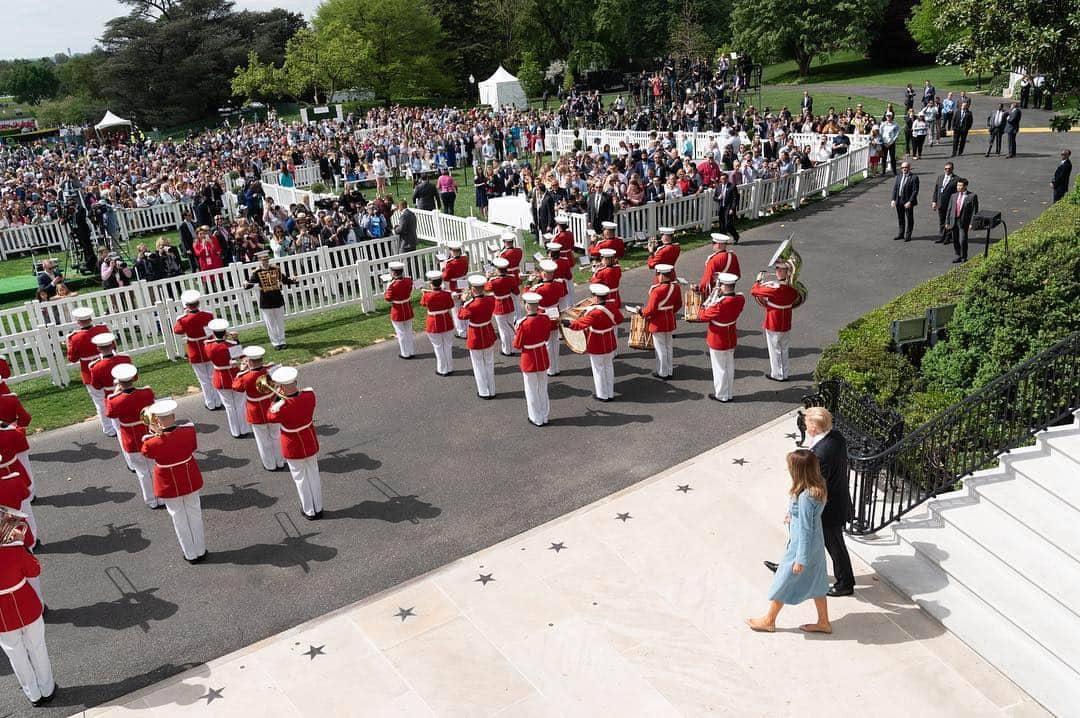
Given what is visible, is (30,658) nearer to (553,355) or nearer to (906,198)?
(553,355)

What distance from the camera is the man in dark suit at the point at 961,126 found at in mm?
26922

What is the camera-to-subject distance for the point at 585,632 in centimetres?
754

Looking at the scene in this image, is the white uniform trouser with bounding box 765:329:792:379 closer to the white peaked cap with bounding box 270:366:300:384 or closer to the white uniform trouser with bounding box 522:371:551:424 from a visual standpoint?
the white uniform trouser with bounding box 522:371:551:424

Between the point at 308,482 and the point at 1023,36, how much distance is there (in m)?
12.9

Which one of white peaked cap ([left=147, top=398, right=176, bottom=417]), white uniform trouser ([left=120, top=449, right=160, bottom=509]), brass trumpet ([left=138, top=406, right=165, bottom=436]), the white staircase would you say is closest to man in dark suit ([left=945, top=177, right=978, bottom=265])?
the white staircase

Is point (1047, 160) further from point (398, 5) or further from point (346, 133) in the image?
point (398, 5)

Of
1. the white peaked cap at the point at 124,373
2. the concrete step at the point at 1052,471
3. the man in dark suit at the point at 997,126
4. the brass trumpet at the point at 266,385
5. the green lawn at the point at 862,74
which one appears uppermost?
the green lawn at the point at 862,74

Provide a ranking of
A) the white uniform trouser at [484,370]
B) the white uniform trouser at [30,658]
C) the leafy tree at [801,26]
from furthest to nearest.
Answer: the leafy tree at [801,26]
the white uniform trouser at [484,370]
the white uniform trouser at [30,658]

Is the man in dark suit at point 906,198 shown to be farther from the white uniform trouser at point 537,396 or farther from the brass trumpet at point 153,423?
the brass trumpet at point 153,423

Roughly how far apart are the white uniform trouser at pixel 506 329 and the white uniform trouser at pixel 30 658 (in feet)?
27.6

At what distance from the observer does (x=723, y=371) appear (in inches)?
470

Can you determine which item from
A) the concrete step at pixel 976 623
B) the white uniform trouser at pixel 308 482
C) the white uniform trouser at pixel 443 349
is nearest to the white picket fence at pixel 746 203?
the white uniform trouser at pixel 443 349

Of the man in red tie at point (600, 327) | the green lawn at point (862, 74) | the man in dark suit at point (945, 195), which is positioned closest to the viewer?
the man in red tie at point (600, 327)

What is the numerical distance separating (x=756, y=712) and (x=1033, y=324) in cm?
572
